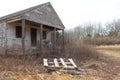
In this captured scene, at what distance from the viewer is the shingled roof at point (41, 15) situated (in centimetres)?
1430

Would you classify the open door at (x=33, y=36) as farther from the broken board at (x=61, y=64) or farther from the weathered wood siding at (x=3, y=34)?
the broken board at (x=61, y=64)

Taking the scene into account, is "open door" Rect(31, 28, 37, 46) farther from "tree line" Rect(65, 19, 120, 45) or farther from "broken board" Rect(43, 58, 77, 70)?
"tree line" Rect(65, 19, 120, 45)

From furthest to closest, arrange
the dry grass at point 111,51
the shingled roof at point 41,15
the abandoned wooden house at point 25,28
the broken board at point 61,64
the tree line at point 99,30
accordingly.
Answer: the tree line at point 99,30
the dry grass at point 111,51
the shingled roof at point 41,15
the abandoned wooden house at point 25,28
the broken board at point 61,64

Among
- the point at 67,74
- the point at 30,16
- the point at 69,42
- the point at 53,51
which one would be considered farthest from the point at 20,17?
the point at 69,42

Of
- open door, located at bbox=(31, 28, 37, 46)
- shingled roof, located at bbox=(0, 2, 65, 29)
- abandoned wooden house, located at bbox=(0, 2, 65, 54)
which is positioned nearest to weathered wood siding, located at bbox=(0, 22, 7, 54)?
abandoned wooden house, located at bbox=(0, 2, 65, 54)

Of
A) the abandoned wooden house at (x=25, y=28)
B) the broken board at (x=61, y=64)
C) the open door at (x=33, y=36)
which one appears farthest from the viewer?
the open door at (x=33, y=36)

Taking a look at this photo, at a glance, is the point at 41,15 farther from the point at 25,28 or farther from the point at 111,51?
the point at 111,51

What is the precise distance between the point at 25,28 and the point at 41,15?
1.94 meters

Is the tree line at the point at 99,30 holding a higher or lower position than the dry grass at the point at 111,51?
higher

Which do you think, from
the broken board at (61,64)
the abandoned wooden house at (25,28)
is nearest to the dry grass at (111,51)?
the abandoned wooden house at (25,28)

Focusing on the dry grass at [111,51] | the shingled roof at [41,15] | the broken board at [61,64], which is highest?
the shingled roof at [41,15]

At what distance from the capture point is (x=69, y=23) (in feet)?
185

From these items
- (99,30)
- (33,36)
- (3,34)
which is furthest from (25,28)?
(99,30)

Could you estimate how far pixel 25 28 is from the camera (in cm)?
1670
